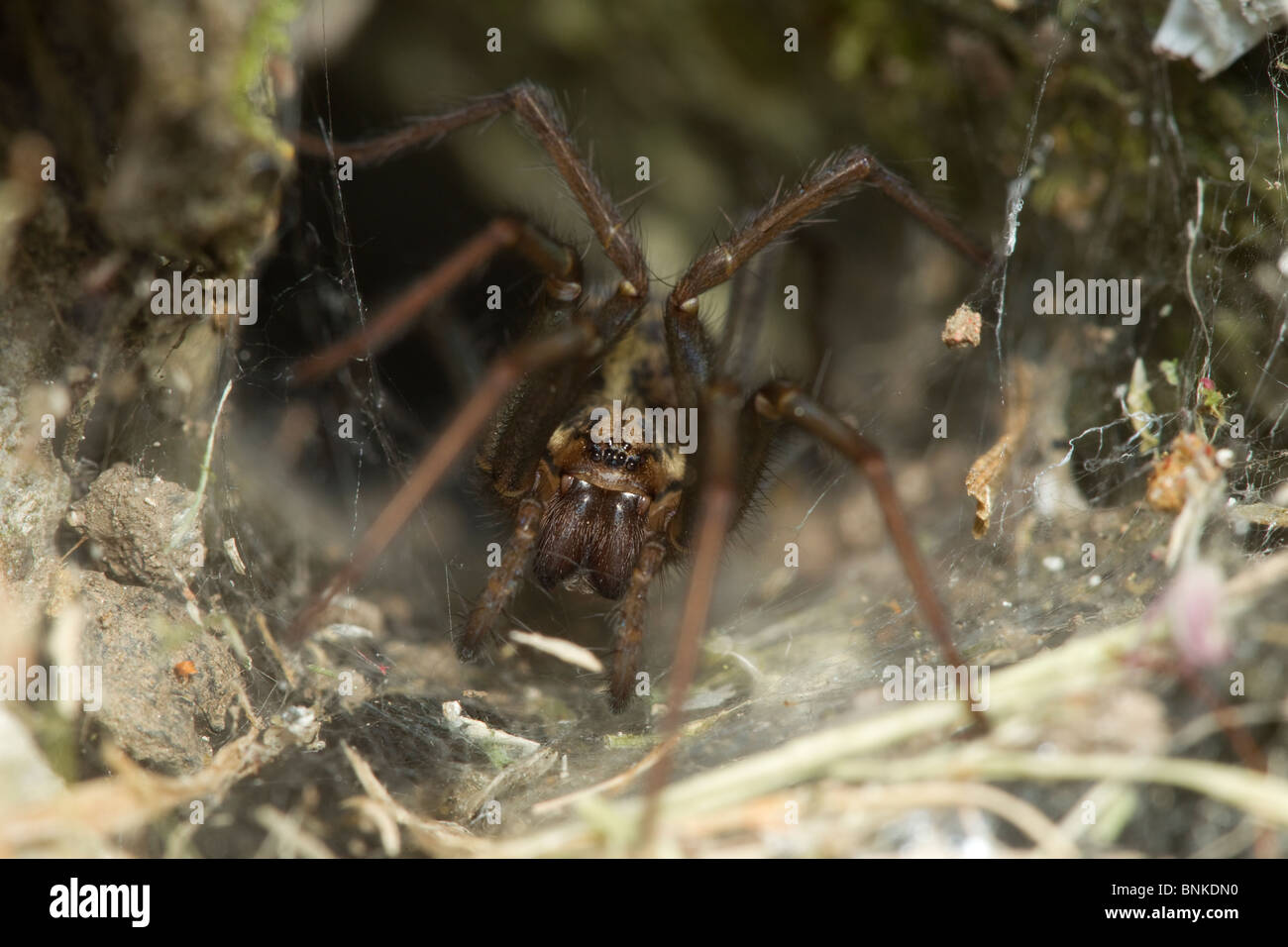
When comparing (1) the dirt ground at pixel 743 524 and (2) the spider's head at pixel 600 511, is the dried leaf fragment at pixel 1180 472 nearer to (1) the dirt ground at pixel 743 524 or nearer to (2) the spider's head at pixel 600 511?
(1) the dirt ground at pixel 743 524

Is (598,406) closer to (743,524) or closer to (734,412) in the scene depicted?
(743,524)

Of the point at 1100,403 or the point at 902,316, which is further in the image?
the point at 902,316

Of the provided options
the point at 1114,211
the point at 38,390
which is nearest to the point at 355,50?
the point at 38,390

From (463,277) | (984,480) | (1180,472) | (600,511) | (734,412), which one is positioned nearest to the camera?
(734,412)

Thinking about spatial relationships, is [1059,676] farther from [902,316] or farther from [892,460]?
[902,316]

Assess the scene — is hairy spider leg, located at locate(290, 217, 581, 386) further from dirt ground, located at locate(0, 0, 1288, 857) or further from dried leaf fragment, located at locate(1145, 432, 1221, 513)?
dried leaf fragment, located at locate(1145, 432, 1221, 513)

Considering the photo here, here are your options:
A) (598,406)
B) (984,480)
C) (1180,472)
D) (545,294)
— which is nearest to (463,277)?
(545,294)
